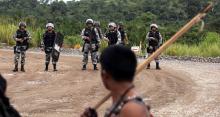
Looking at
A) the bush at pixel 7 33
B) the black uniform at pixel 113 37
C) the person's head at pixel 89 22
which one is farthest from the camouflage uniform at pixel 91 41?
the bush at pixel 7 33

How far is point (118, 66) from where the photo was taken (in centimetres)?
359

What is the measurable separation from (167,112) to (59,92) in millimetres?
3361

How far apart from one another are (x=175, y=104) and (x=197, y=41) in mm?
22555

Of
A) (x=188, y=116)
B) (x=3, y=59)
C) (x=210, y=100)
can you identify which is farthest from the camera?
(x=3, y=59)

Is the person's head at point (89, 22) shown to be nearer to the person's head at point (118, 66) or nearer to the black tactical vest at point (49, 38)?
the black tactical vest at point (49, 38)

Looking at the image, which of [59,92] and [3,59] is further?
[3,59]

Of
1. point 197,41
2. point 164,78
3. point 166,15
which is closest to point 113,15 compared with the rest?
point 166,15

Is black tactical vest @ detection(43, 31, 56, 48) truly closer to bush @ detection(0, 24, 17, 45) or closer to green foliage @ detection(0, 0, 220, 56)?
green foliage @ detection(0, 0, 220, 56)

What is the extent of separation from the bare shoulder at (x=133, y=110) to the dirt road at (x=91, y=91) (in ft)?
25.1

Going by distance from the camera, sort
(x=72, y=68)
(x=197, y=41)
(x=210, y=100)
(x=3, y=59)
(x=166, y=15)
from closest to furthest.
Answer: (x=210, y=100) → (x=72, y=68) → (x=3, y=59) → (x=197, y=41) → (x=166, y=15)

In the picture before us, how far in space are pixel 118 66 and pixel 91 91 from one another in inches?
429

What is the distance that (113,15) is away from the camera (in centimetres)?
5678

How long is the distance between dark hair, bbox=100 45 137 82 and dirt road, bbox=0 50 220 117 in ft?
24.6

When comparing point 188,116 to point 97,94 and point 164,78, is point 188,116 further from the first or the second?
point 164,78
